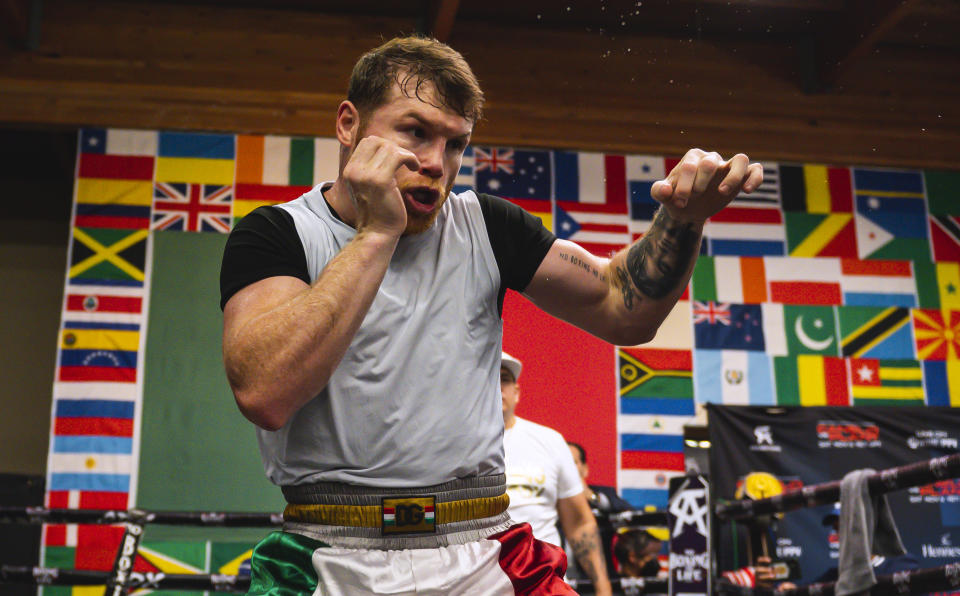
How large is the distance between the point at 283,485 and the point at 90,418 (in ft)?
14.6

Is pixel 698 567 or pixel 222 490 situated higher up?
pixel 222 490

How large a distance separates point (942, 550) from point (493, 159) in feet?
11.5

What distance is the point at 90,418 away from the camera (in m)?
5.30

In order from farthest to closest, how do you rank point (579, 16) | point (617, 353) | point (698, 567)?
1. point (579, 16)
2. point (617, 353)
3. point (698, 567)

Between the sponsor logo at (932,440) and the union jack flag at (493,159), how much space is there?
294cm

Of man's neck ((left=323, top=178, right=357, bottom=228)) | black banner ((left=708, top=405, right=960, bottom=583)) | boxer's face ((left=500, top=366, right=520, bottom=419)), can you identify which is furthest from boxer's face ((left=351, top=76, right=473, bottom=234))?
black banner ((left=708, top=405, right=960, bottom=583))

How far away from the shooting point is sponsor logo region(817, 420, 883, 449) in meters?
5.15

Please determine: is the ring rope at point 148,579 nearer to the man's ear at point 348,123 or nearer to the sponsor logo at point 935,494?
the man's ear at point 348,123

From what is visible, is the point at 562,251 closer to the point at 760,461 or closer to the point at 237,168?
the point at 760,461

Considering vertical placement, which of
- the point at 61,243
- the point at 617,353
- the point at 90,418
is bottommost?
the point at 90,418

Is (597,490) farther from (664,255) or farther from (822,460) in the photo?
(664,255)

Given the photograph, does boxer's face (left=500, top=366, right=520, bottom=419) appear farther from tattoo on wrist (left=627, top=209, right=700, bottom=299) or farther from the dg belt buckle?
the dg belt buckle

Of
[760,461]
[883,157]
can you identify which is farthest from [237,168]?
[883,157]

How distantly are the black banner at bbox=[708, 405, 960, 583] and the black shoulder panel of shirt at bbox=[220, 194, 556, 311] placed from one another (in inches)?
147
